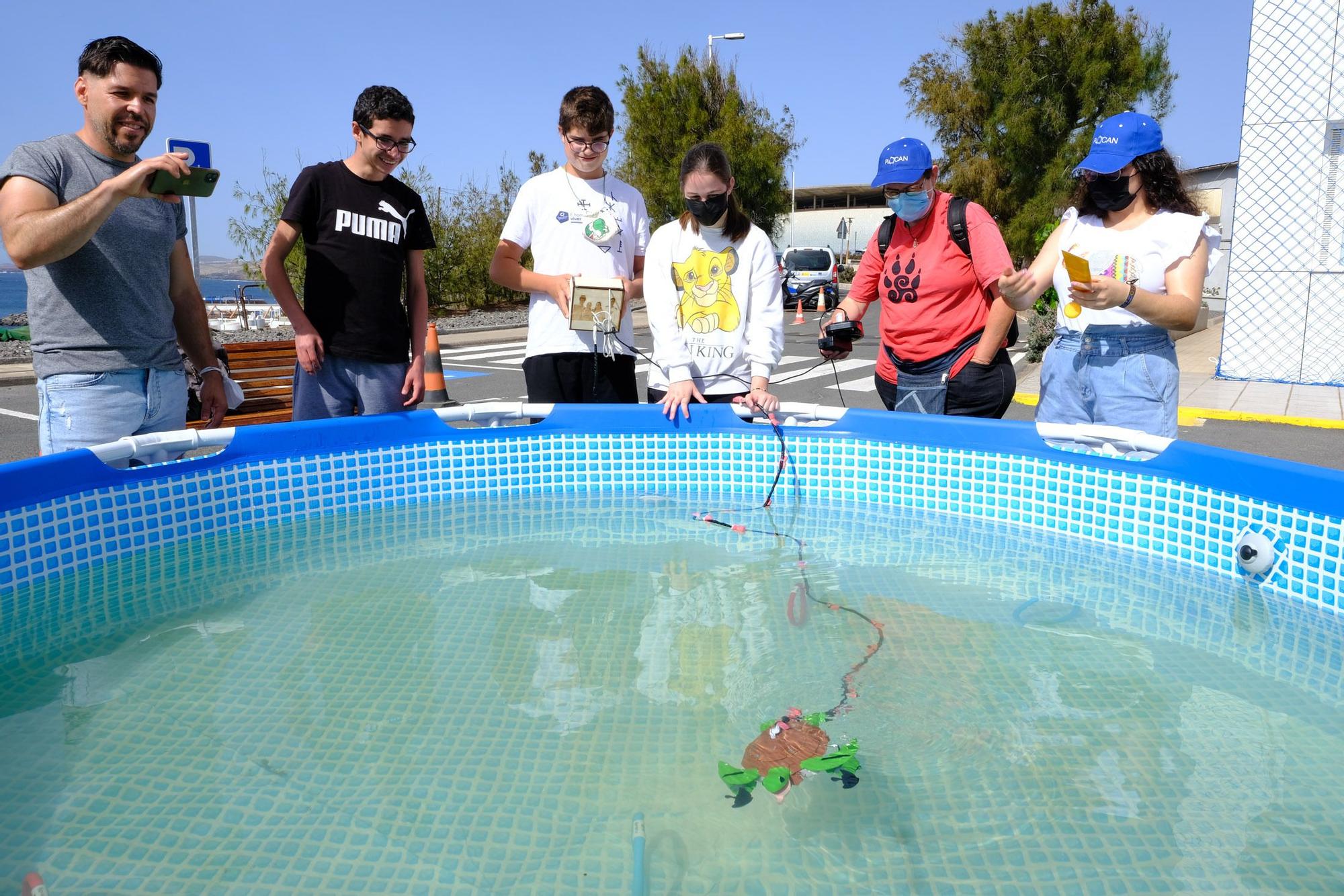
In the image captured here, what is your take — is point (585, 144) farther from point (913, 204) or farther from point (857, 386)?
point (857, 386)

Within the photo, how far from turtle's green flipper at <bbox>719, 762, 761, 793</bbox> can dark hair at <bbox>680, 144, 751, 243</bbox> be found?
2285mm

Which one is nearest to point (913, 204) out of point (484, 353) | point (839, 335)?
point (839, 335)

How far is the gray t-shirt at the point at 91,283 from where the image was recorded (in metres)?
2.92

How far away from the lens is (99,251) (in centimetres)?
298

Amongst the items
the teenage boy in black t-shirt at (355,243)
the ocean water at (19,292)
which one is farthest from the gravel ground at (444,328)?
the teenage boy in black t-shirt at (355,243)

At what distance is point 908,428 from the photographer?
14.1ft

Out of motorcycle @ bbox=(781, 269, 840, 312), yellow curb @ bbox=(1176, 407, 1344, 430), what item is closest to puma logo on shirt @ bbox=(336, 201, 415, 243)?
yellow curb @ bbox=(1176, 407, 1344, 430)

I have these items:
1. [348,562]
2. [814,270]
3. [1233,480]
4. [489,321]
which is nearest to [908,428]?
[1233,480]

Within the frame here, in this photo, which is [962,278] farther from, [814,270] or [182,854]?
[814,270]

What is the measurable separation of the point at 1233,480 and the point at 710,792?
2.45m

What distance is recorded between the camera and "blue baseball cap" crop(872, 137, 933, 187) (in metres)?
3.75

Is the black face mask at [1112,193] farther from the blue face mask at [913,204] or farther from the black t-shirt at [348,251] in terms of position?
the black t-shirt at [348,251]

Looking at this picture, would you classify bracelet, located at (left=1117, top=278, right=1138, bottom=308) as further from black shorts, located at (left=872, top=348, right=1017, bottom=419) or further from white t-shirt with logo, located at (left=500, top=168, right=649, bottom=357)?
white t-shirt with logo, located at (left=500, top=168, right=649, bottom=357)

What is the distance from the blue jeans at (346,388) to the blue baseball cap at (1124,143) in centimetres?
279
